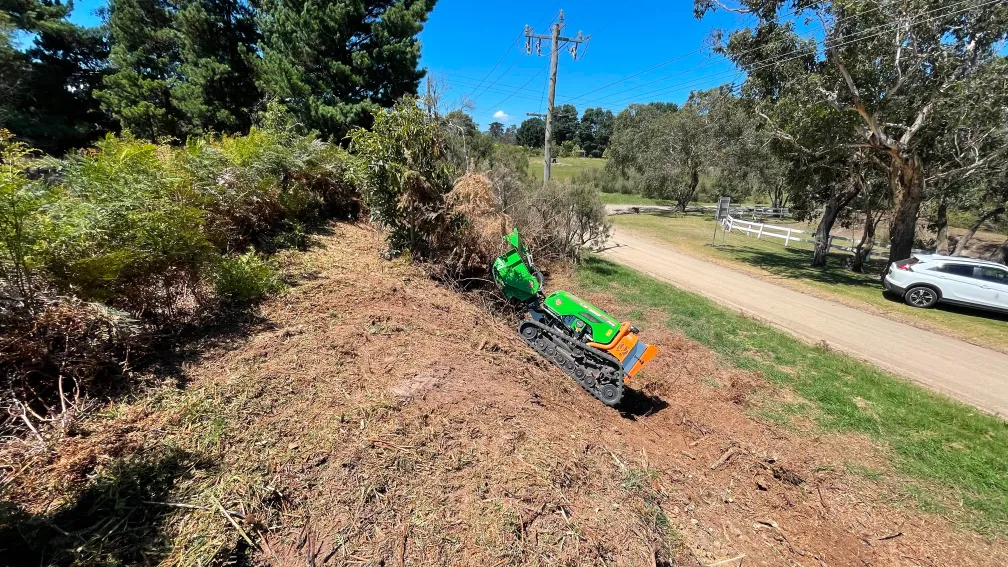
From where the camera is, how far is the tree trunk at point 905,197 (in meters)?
11.5

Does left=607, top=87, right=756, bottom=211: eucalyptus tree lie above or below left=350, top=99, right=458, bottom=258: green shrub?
above

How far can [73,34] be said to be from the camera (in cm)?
2081

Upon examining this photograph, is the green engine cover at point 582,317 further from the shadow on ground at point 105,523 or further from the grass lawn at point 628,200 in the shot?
the grass lawn at point 628,200

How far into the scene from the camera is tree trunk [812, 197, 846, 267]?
14.5 m

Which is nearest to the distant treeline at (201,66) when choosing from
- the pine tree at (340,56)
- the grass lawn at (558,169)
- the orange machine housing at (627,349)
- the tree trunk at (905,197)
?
the pine tree at (340,56)

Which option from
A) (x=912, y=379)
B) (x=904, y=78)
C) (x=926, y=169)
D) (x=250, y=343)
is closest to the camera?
(x=250, y=343)

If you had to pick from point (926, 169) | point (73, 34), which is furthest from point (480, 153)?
point (73, 34)

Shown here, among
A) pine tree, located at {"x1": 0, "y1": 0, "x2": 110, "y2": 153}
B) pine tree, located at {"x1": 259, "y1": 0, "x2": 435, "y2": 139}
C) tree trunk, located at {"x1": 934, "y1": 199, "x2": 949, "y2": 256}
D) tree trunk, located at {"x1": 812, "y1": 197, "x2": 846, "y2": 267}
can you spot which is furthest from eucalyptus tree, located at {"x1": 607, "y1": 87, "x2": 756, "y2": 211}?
pine tree, located at {"x1": 0, "y1": 0, "x2": 110, "y2": 153}

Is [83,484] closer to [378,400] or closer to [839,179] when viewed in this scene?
[378,400]

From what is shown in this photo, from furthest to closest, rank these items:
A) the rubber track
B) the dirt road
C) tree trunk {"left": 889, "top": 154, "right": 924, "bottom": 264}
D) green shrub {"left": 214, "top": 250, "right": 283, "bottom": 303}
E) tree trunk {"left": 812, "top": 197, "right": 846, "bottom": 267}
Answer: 1. tree trunk {"left": 812, "top": 197, "right": 846, "bottom": 267}
2. tree trunk {"left": 889, "top": 154, "right": 924, "bottom": 264}
3. the dirt road
4. the rubber track
5. green shrub {"left": 214, "top": 250, "right": 283, "bottom": 303}

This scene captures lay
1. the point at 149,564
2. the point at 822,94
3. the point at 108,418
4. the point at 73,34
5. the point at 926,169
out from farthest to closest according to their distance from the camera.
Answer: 1. the point at 73,34
2. the point at 926,169
3. the point at 822,94
4. the point at 108,418
5. the point at 149,564

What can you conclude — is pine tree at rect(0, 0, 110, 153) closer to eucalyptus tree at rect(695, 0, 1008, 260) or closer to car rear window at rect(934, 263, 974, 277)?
eucalyptus tree at rect(695, 0, 1008, 260)

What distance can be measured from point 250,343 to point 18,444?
1485 millimetres

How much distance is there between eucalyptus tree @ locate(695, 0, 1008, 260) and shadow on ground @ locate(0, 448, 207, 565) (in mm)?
15577
